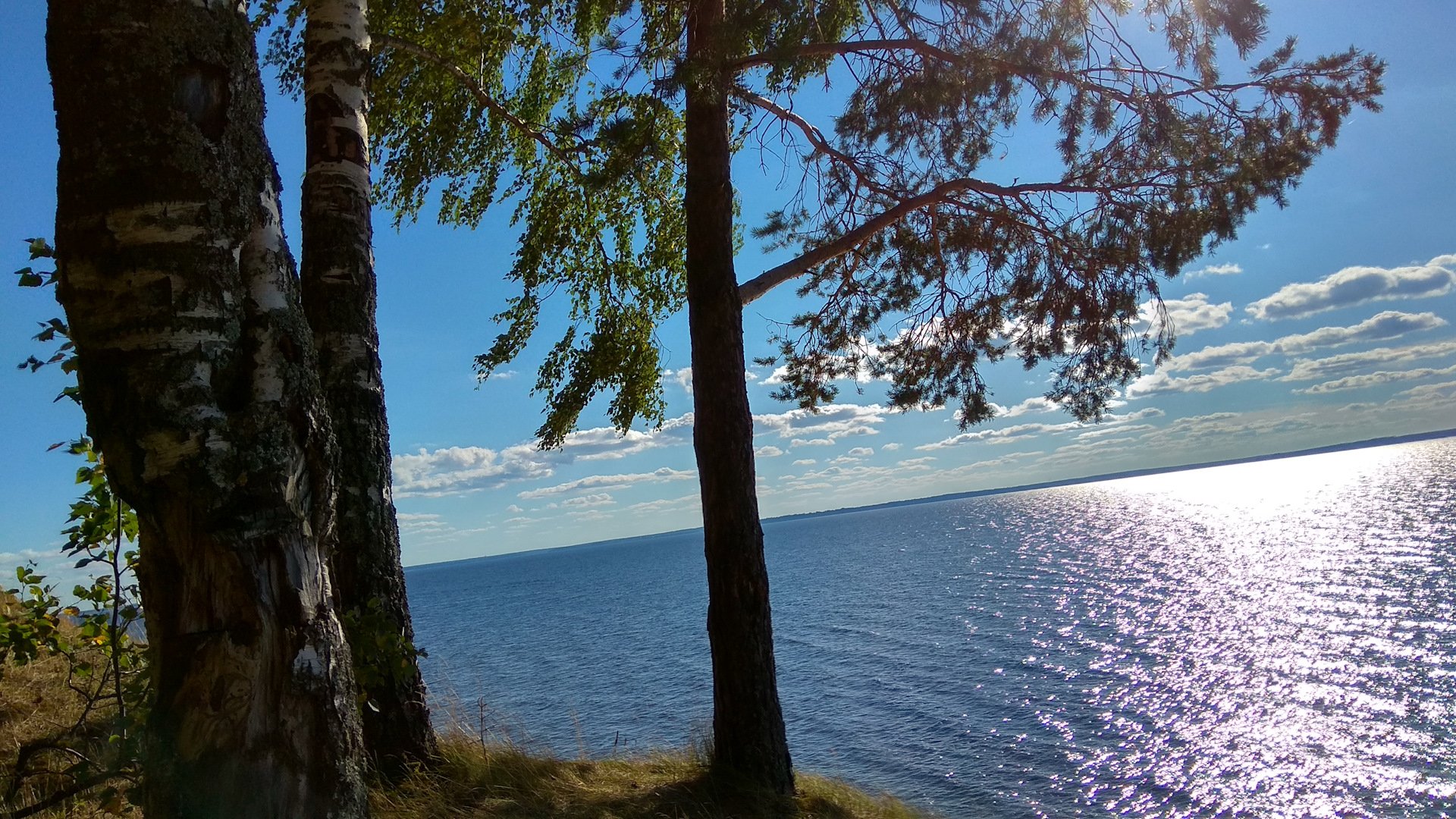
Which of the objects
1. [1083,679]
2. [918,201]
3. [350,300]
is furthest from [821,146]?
[1083,679]

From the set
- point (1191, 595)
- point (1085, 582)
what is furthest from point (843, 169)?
point (1085, 582)

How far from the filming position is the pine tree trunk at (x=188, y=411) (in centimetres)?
197

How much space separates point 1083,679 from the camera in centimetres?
2112

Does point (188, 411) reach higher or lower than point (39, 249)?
lower

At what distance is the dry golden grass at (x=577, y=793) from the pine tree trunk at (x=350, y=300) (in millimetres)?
396

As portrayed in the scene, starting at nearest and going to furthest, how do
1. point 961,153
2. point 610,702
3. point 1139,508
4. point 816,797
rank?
point 816,797
point 961,153
point 610,702
point 1139,508

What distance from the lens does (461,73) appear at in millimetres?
6805

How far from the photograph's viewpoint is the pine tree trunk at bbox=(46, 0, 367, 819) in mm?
1973

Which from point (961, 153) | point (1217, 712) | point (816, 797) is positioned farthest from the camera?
point (1217, 712)

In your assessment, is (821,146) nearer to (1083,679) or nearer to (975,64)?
(975,64)

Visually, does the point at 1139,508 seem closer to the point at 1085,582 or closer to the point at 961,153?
the point at 1085,582

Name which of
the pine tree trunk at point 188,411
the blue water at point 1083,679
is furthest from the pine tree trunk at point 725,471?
the pine tree trunk at point 188,411

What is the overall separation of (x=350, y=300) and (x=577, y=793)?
3.38 meters

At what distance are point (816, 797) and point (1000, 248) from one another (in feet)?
16.9
